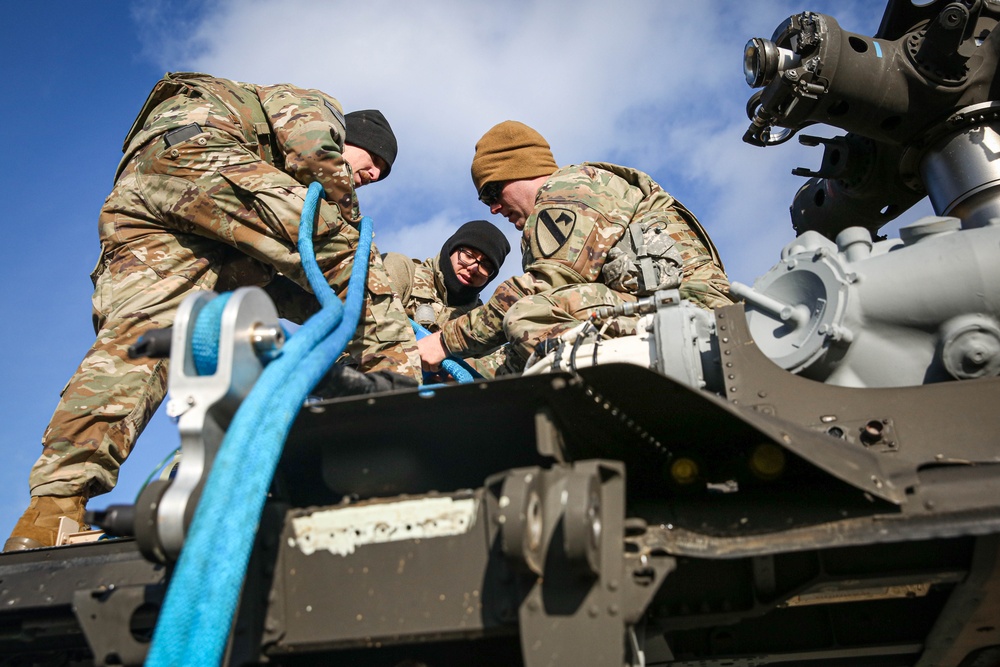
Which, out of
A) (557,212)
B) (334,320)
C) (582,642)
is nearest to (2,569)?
(334,320)

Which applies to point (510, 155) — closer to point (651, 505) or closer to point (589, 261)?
point (589, 261)

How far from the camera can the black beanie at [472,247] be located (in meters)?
7.36

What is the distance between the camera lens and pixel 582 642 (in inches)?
60.9

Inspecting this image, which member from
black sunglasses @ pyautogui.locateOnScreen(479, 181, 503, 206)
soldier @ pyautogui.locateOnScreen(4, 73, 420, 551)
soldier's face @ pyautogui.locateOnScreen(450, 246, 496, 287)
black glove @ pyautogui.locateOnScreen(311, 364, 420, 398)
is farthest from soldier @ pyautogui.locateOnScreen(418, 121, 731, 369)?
soldier's face @ pyautogui.locateOnScreen(450, 246, 496, 287)

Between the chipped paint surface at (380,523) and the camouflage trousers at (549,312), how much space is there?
221 cm

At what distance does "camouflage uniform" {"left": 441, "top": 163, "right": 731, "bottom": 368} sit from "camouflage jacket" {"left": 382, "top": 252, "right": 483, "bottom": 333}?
6.34ft

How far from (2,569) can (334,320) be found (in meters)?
1.08

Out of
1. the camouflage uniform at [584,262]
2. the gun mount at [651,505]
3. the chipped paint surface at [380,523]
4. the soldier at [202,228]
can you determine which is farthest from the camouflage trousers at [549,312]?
the chipped paint surface at [380,523]

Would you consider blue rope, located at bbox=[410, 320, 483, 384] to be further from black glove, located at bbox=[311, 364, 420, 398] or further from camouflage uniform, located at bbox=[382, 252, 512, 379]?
black glove, located at bbox=[311, 364, 420, 398]

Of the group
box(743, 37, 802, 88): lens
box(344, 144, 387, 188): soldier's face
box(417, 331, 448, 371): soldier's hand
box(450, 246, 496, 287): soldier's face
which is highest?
box(450, 246, 496, 287): soldier's face

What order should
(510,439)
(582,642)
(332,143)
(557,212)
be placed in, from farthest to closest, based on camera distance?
(557,212) < (332,143) < (510,439) < (582,642)

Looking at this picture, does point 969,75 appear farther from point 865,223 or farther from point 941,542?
point 941,542

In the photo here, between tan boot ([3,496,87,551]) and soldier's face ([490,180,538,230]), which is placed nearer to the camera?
tan boot ([3,496,87,551])

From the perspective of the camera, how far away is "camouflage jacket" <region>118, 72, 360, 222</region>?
13.3ft
